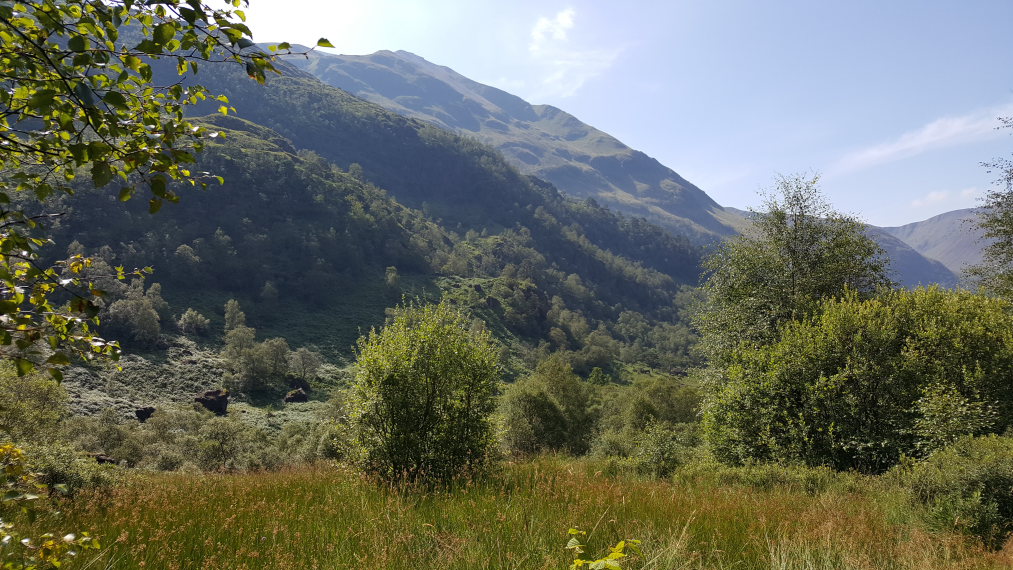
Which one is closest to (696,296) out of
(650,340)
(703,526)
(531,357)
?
(703,526)

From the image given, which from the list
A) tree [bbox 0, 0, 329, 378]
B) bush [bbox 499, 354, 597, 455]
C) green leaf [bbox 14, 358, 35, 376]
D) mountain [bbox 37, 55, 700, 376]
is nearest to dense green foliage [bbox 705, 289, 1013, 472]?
bush [bbox 499, 354, 597, 455]

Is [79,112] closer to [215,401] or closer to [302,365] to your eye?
[215,401]

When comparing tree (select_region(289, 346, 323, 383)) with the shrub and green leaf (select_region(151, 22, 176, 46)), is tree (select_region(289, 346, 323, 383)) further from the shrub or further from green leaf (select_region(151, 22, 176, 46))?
green leaf (select_region(151, 22, 176, 46))

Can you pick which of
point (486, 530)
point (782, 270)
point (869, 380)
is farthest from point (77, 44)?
point (782, 270)

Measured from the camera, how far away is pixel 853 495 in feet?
34.4

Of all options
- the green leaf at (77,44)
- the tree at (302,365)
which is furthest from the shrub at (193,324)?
the green leaf at (77,44)

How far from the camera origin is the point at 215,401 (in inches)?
2675

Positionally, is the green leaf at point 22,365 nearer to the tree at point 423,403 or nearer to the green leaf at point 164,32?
the green leaf at point 164,32

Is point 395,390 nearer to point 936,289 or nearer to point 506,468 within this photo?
point 506,468

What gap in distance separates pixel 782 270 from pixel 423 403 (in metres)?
20.5

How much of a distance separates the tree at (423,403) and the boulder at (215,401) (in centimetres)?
6993

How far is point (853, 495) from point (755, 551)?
6.73 m

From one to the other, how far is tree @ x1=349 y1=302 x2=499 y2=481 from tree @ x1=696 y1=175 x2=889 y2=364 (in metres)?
15.4

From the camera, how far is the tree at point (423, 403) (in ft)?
32.7
